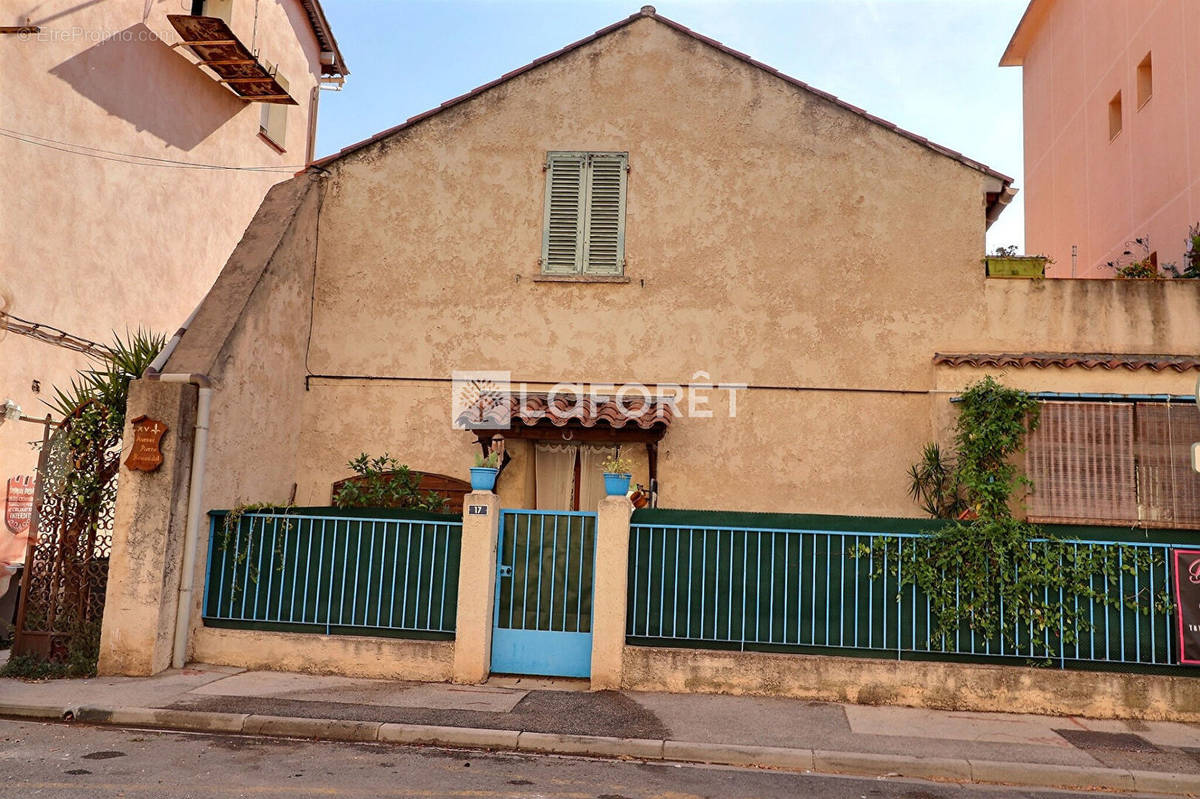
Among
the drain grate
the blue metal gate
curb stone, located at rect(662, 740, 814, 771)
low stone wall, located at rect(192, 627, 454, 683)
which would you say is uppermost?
the blue metal gate

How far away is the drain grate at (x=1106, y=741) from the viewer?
7.96 metres

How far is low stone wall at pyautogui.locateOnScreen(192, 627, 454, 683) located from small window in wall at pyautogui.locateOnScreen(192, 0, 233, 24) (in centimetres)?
1277

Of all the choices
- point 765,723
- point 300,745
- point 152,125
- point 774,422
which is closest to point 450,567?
point 300,745

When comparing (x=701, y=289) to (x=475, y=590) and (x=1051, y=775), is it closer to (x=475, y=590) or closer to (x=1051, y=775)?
(x=475, y=590)

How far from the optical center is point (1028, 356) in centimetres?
1161

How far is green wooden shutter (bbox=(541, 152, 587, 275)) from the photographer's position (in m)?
12.8

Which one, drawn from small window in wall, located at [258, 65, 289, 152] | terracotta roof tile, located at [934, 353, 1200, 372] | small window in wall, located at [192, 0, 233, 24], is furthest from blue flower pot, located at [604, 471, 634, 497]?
small window in wall, located at [258, 65, 289, 152]

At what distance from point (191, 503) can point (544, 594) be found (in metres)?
3.84

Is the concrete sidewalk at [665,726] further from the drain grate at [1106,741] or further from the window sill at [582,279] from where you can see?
the window sill at [582,279]

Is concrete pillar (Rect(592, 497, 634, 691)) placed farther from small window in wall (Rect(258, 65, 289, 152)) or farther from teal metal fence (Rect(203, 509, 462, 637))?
small window in wall (Rect(258, 65, 289, 152))

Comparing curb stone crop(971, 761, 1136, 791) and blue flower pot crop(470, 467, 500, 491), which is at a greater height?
blue flower pot crop(470, 467, 500, 491)

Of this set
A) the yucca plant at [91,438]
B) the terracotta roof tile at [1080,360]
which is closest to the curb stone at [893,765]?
the terracotta roof tile at [1080,360]

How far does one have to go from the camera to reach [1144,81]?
52.3 feet

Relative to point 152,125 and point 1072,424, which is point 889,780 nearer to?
point 1072,424
